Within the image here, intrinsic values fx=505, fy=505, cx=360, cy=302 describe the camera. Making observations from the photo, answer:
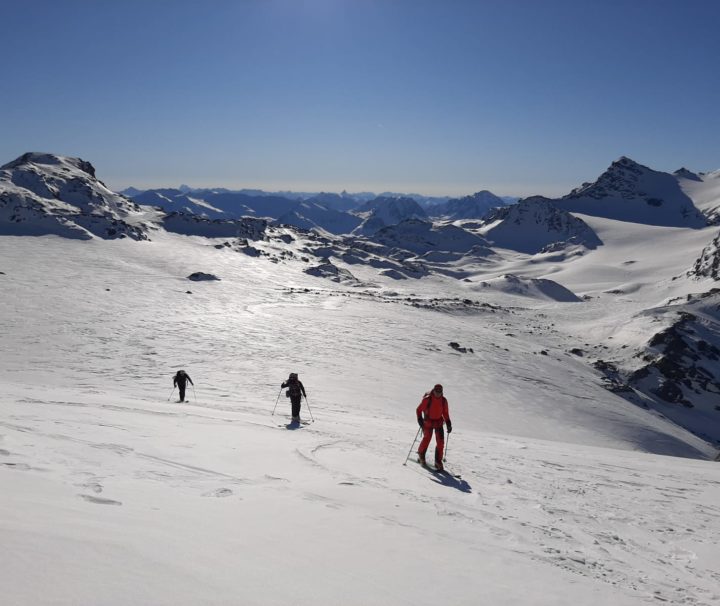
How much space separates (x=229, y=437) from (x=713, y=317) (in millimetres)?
71879

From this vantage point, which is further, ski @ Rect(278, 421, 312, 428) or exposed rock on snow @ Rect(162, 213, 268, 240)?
exposed rock on snow @ Rect(162, 213, 268, 240)

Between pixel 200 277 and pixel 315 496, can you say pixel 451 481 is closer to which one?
pixel 315 496

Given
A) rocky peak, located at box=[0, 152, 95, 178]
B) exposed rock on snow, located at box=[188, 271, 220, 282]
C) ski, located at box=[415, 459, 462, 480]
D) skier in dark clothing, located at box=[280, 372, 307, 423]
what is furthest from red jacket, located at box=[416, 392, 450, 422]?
rocky peak, located at box=[0, 152, 95, 178]

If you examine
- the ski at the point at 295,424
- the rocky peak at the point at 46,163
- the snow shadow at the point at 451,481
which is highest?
the rocky peak at the point at 46,163

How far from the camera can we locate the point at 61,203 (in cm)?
12019

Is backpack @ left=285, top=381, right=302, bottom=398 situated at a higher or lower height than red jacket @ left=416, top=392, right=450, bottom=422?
lower

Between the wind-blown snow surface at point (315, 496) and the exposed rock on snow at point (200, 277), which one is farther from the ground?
the wind-blown snow surface at point (315, 496)

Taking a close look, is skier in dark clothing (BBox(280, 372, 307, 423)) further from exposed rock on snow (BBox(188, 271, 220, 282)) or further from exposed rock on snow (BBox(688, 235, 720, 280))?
exposed rock on snow (BBox(688, 235, 720, 280))

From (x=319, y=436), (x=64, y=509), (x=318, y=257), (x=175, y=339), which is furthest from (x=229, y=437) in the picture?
(x=318, y=257)

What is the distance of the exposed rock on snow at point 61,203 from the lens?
102 meters

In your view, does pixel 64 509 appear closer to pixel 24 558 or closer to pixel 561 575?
pixel 24 558

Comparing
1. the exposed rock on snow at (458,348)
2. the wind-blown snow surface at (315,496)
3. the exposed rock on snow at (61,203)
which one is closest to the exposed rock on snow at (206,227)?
the exposed rock on snow at (61,203)

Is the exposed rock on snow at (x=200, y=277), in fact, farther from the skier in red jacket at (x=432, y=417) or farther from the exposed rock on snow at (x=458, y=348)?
the skier in red jacket at (x=432, y=417)

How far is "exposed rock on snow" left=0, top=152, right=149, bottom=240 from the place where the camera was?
102188mm
